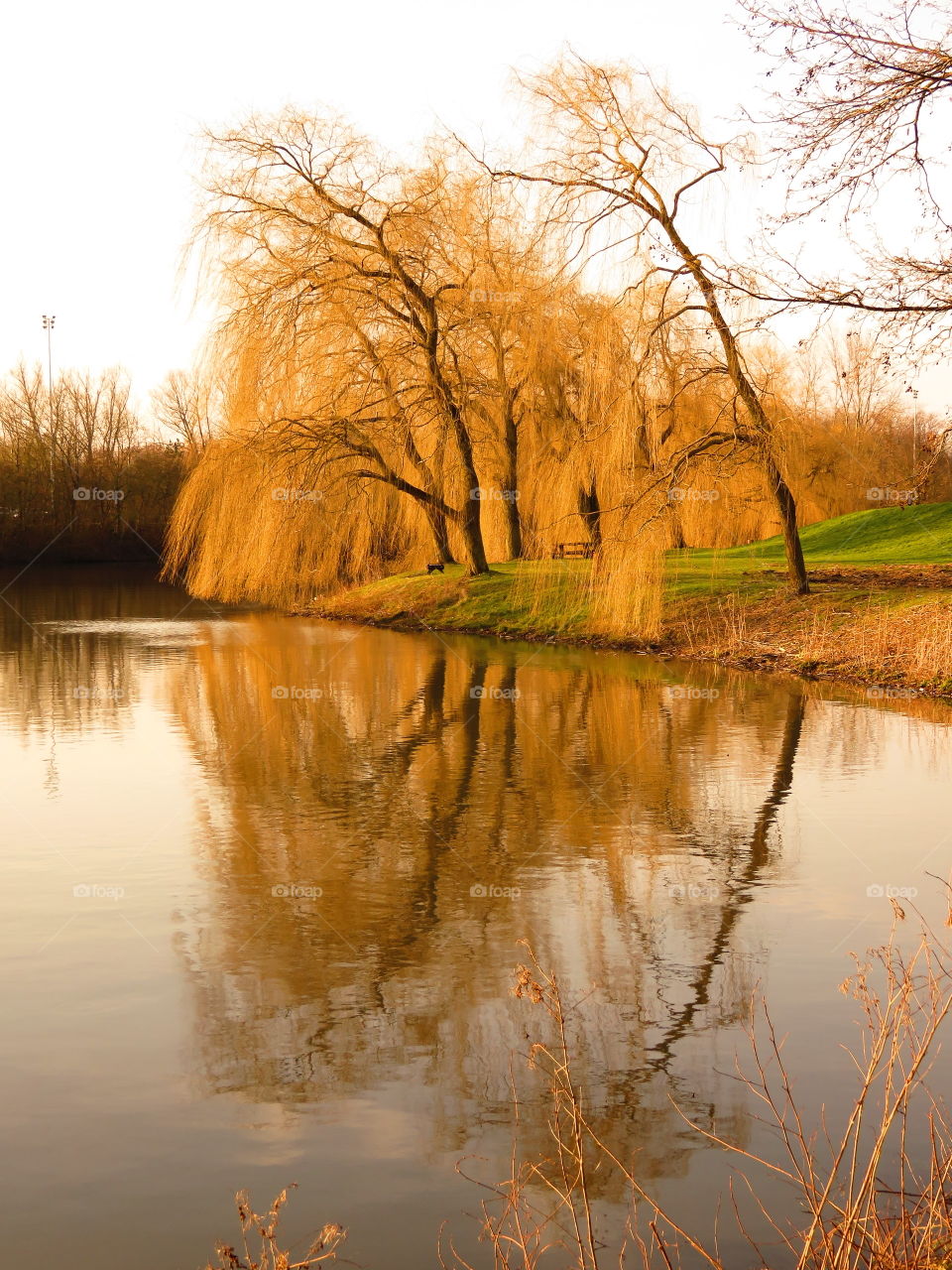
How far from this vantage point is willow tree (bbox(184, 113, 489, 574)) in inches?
1030

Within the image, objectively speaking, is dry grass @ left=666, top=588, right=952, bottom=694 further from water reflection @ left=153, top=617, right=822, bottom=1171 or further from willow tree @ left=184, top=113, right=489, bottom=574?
willow tree @ left=184, top=113, right=489, bottom=574

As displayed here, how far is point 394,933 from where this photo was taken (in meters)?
7.06

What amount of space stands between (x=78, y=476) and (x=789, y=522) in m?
46.8

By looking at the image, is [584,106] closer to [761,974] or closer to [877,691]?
[877,691]

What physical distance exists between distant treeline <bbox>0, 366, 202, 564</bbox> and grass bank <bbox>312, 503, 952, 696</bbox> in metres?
30.0

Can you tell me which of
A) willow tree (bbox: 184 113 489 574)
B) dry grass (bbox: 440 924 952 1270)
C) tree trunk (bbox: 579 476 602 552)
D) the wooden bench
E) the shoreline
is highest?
willow tree (bbox: 184 113 489 574)

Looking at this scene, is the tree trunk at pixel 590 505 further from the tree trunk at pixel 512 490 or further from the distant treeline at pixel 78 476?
the distant treeline at pixel 78 476

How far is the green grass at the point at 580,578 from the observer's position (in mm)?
23672

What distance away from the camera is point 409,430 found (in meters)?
27.0

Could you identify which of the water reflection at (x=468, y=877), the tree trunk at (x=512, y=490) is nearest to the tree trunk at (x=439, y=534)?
the tree trunk at (x=512, y=490)

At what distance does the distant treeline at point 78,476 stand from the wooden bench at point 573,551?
3142cm

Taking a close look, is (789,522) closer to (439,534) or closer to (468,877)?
(439,534)

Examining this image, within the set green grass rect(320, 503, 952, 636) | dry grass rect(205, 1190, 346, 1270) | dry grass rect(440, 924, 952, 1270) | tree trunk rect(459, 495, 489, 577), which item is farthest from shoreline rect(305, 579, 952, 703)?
dry grass rect(205, 1190, 346, 1270)

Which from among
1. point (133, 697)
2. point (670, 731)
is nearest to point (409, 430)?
point (133, 697)
